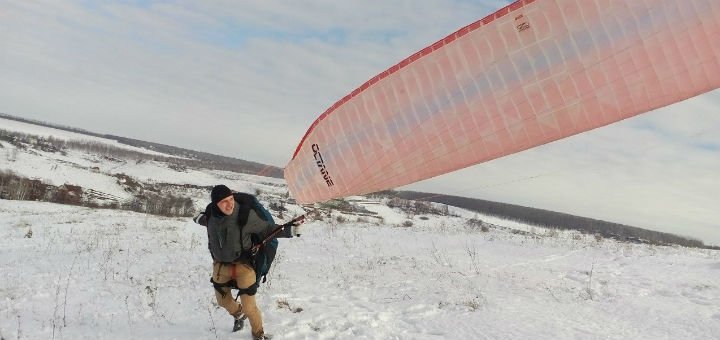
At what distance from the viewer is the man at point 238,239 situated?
5.39 meters

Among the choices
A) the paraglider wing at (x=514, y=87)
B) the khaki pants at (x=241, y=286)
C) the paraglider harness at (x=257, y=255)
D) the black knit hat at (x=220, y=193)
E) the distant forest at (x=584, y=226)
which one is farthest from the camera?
the distant forest at (x=584, y=226)

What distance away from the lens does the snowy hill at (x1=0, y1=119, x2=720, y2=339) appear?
19.2 feet

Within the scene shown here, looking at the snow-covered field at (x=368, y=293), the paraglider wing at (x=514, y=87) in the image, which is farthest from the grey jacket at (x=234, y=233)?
the paraglider wing at (x=514, y=87)

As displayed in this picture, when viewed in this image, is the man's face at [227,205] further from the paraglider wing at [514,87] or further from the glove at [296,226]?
the paraglider wing at [514,87]

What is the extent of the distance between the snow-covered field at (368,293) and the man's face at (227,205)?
1.43 m

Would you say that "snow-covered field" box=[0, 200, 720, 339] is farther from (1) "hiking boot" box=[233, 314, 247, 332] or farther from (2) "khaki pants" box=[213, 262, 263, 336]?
(2) "khaki pants" box=[213, 262, 263, 336]

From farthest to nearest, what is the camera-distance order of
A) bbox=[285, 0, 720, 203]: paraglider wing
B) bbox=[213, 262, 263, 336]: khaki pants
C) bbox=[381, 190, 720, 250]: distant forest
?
1. bbox=[381, 190, 720, 250]: distant forest
2. bbox=[285, 0, 720, 203]: paraglider wing
3. bbox=[213, 262, 263, 336]: khaki pants

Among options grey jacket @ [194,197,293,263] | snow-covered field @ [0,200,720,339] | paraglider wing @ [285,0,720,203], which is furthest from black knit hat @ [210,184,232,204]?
paraglider wing @ [285,0,720,203]

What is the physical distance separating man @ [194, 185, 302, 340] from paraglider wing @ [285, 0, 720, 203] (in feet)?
8.52

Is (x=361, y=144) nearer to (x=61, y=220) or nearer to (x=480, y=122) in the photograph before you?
(x=480, y=122)

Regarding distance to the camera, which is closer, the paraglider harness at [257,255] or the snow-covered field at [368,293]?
the paraglider harness at [257,255]

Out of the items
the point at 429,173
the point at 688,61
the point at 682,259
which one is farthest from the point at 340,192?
the point at 682,259

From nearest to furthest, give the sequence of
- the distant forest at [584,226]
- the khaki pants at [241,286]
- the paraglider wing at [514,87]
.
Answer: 1. the khaki pants at [241,286]
2. the paraglider wing at [514,87]
3. the distant forest at [584,226]

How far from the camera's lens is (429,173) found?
7828 millimetres
